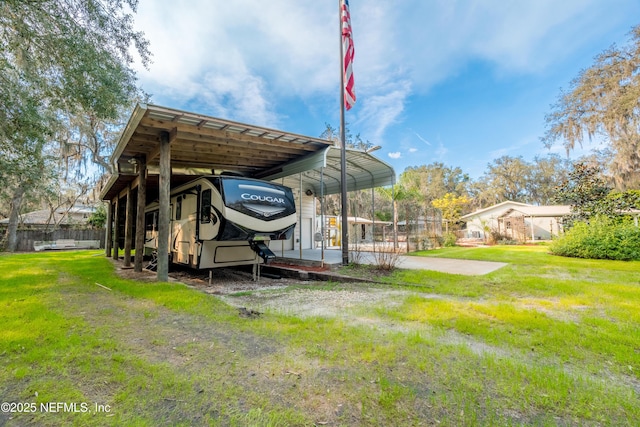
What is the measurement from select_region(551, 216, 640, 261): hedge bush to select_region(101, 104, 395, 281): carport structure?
738cm

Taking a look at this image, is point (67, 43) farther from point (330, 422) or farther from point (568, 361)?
point (568, 361)

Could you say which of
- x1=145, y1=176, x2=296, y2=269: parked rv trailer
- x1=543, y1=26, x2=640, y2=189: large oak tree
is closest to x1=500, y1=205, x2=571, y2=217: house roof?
x1=543, y1=26, x2=640, y2=189: large oak tree

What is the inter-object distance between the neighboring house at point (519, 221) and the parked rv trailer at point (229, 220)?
19763mm

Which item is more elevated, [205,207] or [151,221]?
[205,207]

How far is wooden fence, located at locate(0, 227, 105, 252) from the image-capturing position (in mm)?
19941

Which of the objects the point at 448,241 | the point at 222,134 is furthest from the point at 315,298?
the point at 448,241

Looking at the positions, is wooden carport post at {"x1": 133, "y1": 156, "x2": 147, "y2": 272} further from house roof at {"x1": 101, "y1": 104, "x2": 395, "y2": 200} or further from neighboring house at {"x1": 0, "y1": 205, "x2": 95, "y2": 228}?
neighboring house at {"x1": 0, "y1": 205, "x2": 95, "y2": 228}

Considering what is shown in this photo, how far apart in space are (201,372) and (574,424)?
2.69 metres

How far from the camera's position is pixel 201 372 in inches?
95.5

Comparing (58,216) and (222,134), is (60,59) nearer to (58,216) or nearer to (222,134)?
(222,134)

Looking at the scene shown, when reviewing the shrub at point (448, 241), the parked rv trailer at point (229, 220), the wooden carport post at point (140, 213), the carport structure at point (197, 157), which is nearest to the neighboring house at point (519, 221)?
the shrub at point (448, 241)

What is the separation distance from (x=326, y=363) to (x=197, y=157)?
8.92m

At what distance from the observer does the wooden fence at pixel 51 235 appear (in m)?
19.9

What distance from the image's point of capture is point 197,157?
9.69m
